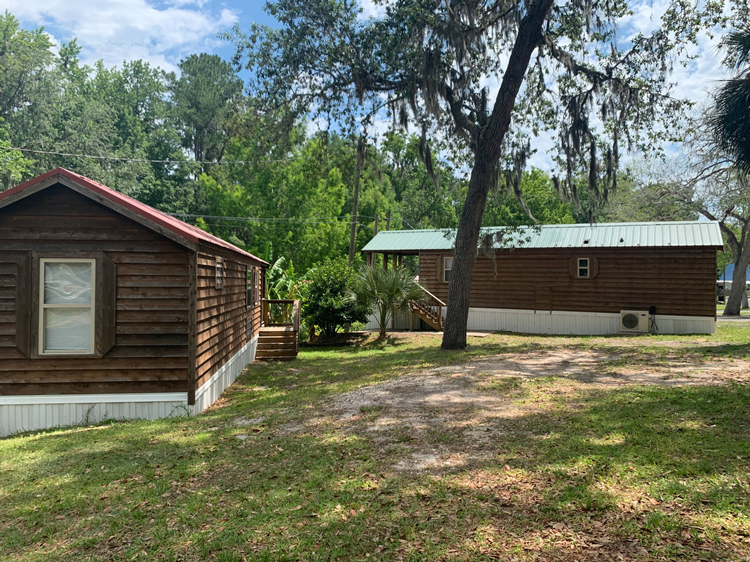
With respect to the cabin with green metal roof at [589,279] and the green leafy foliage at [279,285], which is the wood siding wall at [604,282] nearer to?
the cabin with green metal roof at [589,279]

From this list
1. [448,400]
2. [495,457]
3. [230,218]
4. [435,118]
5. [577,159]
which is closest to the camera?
[495,457]

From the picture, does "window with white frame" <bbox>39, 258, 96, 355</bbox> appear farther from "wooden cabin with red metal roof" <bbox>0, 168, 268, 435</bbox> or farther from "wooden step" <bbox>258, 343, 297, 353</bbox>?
"wooden step" <bbox>258, 343, 297, 353</bbox>

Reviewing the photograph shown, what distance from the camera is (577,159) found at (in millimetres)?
14289

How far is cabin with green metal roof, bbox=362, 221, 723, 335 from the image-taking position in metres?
17.5

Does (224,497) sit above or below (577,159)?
below

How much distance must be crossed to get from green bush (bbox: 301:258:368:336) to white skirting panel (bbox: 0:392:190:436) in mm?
9963

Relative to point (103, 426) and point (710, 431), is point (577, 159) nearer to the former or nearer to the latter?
point (710, 431)

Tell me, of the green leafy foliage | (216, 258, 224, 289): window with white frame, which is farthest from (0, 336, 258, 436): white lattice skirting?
the green leafy foliage

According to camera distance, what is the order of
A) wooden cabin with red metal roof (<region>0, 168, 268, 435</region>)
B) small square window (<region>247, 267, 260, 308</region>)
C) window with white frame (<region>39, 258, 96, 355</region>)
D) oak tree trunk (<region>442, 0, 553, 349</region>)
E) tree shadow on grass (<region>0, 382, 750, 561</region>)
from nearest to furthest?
1. tree shadow on grass (<region>0, 382, 750, 561</region>)
2. wooden cabin with red metal roof (<region>0, 168, 268, 435</region>)
3. window with white frame (<region>39, 258, 96, 355</region>)
4. oak tree trunk (<region>442, 0, 553, 349</region>)
5. small square window (<region>247, 267, 260, 308</region>)

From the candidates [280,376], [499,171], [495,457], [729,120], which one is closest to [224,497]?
[495,457]

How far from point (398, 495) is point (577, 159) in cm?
1274

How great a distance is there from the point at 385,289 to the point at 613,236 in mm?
9238

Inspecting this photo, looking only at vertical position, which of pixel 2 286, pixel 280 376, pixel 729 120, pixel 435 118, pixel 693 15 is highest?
pixel 693 15

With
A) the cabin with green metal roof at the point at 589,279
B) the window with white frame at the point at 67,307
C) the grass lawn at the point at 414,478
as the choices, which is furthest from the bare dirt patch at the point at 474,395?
the cabin with green metal roof at the point at 589,279
